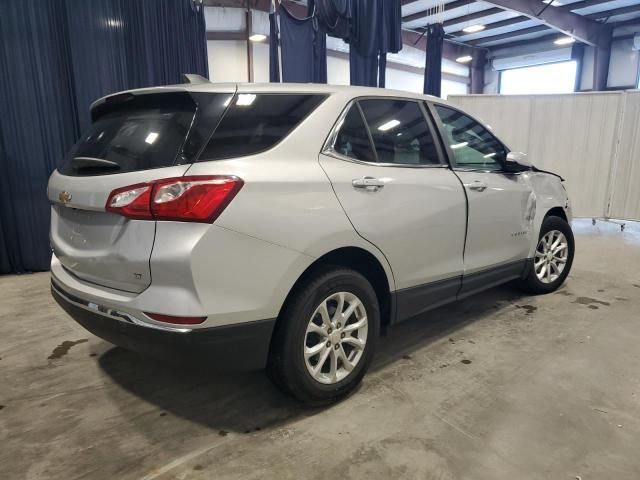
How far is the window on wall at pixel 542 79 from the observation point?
11891mm

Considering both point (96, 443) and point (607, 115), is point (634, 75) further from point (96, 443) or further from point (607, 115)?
point (96, 443)

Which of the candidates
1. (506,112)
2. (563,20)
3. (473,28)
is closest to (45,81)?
(506,112)

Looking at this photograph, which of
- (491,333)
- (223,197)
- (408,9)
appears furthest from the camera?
(408,9)

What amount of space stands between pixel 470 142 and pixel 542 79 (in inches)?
468

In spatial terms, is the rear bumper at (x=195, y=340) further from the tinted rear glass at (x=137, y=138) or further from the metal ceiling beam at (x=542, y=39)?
the metal ceiling beam at (x=542, y=39)

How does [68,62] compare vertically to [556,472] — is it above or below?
above

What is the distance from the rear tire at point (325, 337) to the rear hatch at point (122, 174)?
1.93ft

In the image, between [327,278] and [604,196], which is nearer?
[327,278]

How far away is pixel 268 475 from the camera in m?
1.58

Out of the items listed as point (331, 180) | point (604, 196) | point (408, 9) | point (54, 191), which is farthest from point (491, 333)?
point (408, 9)

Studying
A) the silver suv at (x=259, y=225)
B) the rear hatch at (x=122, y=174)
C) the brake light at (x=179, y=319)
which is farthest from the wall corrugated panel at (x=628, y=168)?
the brake light at (x=179, y=319)

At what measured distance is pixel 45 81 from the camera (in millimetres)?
4098

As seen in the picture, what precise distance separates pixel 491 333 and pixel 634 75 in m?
11.0

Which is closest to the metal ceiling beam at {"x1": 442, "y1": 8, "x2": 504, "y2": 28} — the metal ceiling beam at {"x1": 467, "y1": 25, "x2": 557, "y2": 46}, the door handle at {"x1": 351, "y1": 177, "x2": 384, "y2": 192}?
the metal ceiling beam at {"x1": 467, "y1": 25, "x2": 557, "y2": 46}
